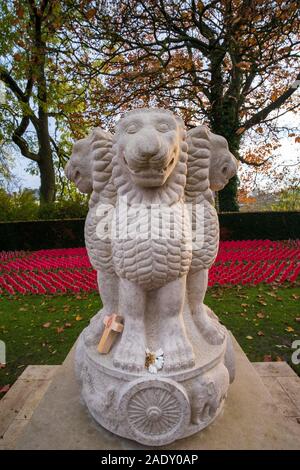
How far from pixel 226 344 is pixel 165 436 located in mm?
678

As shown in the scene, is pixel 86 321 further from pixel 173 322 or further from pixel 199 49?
pixel 199 49

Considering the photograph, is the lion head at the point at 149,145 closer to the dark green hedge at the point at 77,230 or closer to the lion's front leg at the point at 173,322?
the lion's front leg at the point at 173,322

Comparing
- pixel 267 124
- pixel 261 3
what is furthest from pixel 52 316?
pixel 267 124

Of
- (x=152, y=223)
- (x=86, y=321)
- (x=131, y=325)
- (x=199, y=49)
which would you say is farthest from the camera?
(x=199, y=49)

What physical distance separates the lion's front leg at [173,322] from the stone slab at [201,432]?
1.47ft

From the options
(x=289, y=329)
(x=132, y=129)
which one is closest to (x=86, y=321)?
(x=289, y=329)

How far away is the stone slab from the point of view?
5.74 ft

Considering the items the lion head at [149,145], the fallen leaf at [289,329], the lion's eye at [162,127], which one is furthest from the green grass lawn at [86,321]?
the lion's eye at [162,127]

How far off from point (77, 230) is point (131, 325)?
8009 millimetres

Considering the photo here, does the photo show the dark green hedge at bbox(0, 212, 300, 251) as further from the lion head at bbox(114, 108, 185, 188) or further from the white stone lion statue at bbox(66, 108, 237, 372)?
the lion head at bbox(114, 108, 185, 188)

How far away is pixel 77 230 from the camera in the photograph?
9.65 metres

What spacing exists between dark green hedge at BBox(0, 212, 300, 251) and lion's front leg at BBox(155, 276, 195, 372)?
7802mm

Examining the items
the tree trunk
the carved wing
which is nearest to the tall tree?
the tree trunk
